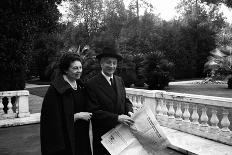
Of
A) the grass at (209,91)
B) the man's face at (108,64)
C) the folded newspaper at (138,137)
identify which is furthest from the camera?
the grass at (209,91)

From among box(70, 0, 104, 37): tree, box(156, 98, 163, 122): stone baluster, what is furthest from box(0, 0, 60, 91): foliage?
box(70, 0, 104, 37): tree

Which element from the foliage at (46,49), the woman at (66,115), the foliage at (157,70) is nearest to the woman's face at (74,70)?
the woman at (66,115)

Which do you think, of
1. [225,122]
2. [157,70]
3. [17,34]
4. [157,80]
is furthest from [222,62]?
[17,34]

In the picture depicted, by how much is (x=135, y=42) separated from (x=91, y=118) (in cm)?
2421

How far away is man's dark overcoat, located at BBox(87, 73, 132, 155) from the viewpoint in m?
2.75

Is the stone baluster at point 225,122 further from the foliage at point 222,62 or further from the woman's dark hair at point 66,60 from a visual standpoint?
the foliage at point 222,62

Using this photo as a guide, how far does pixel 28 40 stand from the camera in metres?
9.25

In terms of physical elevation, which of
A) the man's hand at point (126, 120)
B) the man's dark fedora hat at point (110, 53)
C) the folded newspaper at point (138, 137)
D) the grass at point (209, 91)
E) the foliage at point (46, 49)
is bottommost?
the grass at point (209, 91)

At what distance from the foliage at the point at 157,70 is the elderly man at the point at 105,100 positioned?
565 inches

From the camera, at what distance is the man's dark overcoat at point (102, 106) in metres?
2.75

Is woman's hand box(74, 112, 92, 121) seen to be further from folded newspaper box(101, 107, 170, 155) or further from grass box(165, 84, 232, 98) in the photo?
grass box(165, 84, 232, 98)

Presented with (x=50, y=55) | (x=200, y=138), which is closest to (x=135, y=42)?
(x=50, y=55)

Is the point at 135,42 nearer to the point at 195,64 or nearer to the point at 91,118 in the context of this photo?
the point at 195,64

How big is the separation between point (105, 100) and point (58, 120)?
54 cm
